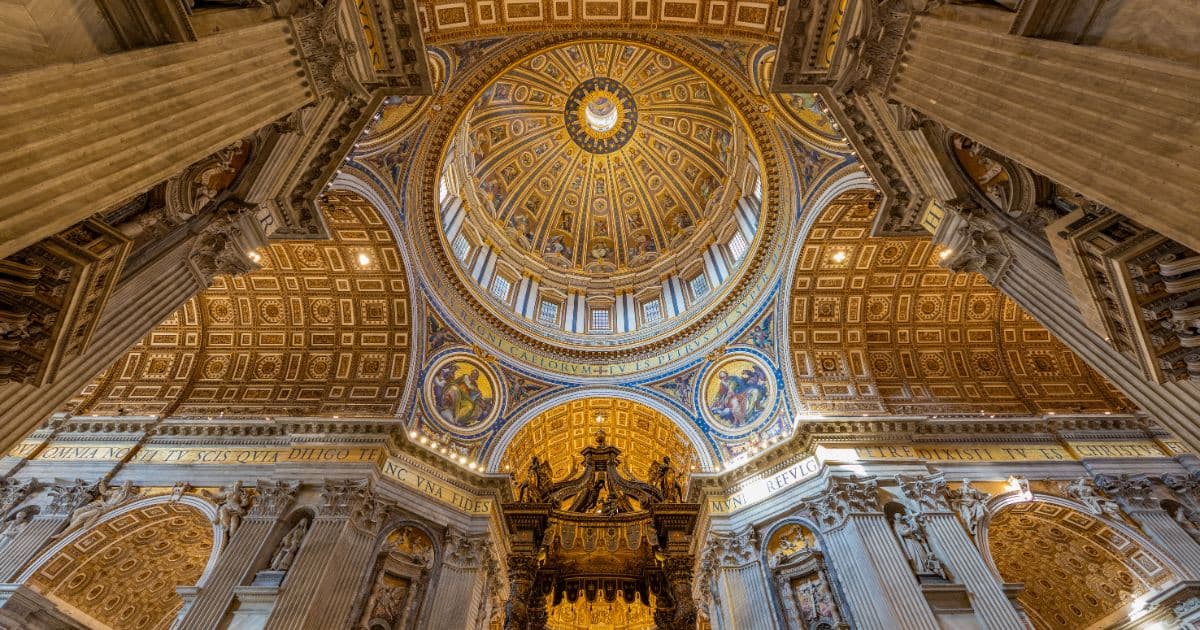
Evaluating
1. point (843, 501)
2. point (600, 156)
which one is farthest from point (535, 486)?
point (600, 156)

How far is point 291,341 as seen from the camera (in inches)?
661

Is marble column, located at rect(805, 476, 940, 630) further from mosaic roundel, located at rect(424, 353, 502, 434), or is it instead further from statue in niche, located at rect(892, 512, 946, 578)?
mosaic roundel, located at rect(424, 353, 502, 434)

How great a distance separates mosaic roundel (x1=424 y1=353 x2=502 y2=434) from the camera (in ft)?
54.6

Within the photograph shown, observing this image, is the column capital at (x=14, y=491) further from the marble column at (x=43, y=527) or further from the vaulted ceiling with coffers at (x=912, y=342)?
the vaulted ceiling with coffers at (x=912, y=342)

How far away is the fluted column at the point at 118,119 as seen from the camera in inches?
137

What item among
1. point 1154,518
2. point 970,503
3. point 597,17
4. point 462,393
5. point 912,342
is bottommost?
point 1154,518

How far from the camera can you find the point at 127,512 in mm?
12320

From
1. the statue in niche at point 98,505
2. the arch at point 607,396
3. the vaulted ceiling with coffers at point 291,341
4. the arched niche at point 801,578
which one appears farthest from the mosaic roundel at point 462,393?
the arched niche at point 801,578

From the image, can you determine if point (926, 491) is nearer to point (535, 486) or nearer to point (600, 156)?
point (535, 486)

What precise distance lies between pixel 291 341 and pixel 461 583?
33.0ft

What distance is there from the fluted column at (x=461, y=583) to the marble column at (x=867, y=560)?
9.08m

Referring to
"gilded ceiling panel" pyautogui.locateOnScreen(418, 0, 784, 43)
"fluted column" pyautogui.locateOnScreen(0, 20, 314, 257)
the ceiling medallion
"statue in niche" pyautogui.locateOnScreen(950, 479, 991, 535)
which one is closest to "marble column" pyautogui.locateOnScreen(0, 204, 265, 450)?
"fluted column" pyautogui.locateOnScreen(0, 20, 314, 257)

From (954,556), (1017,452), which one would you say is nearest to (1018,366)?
(1017,452)

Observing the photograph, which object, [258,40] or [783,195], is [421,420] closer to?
[258,40]
